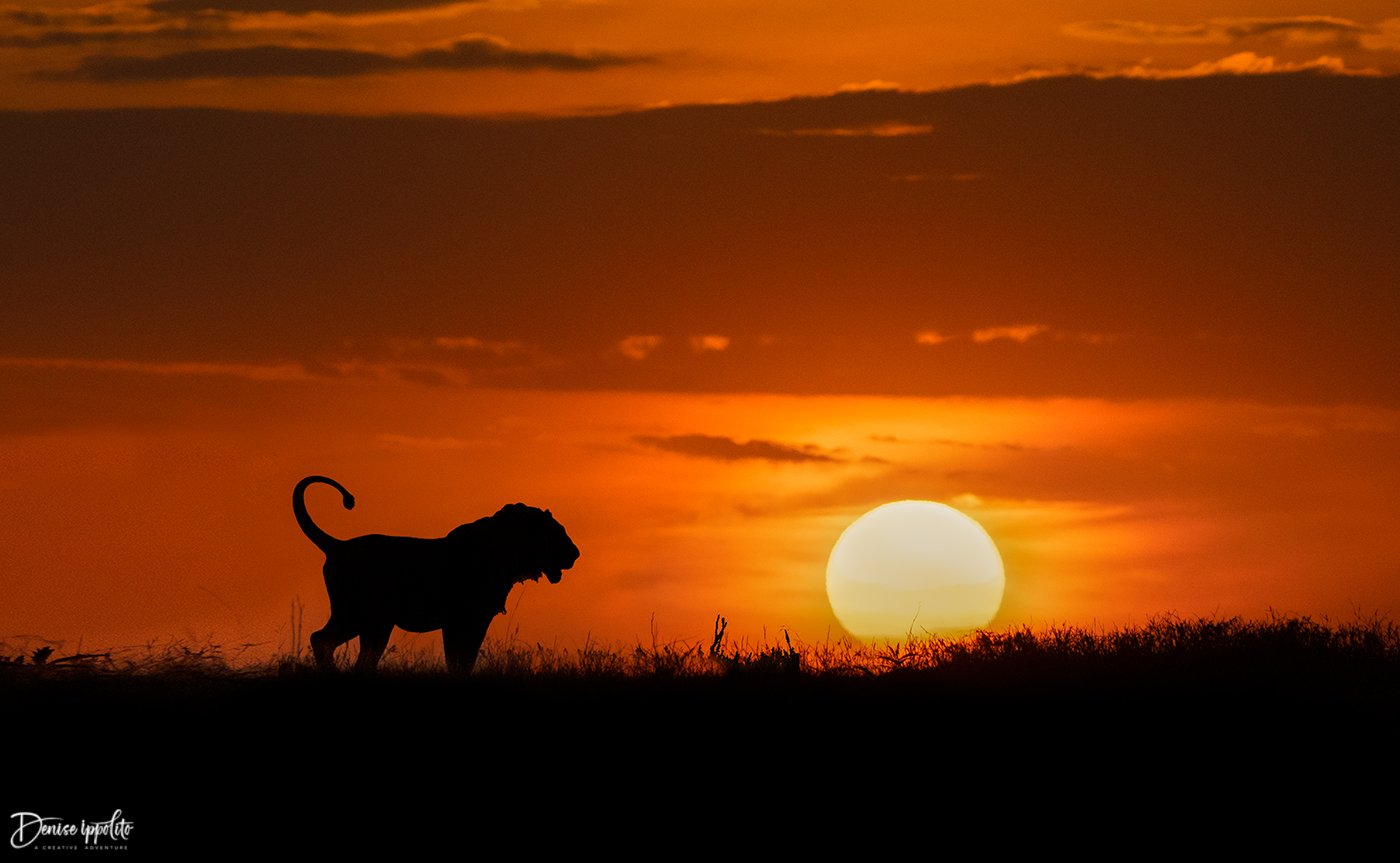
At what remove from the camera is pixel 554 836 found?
1137 centimetres

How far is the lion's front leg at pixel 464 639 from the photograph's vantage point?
17109 millimetres

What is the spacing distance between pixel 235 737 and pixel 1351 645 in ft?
32.4

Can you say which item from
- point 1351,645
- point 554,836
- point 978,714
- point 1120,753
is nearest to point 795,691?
point 978,714

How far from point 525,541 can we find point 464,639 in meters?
1.28

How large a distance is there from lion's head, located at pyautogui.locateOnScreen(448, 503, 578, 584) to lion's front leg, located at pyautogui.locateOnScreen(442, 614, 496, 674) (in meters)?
0.64

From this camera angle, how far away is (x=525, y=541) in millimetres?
18312

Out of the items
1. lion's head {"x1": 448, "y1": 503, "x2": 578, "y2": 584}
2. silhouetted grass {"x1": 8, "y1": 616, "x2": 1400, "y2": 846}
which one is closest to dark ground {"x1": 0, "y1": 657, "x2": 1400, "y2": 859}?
silhouetted grass {"x1": 8, "y1": 616, "x2": 1400, "y2": 846}

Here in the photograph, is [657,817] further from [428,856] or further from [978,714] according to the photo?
[978,714]
